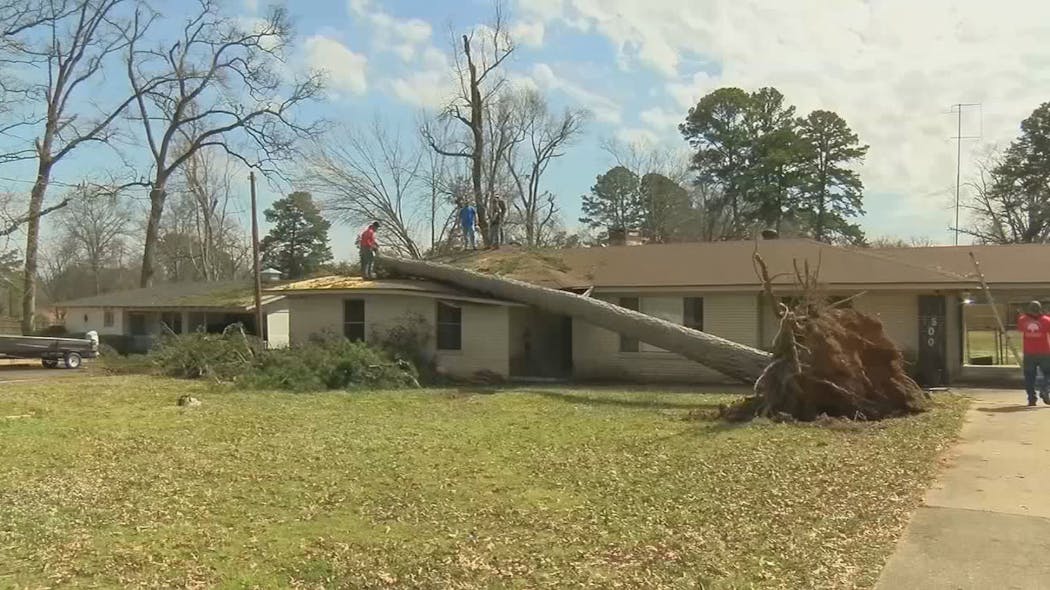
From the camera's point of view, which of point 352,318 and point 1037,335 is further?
point 352,318

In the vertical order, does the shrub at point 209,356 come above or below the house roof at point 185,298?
below

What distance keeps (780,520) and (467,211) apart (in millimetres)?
22875

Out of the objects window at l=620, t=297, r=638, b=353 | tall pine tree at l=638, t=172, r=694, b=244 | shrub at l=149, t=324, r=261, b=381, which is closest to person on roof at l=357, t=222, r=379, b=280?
shrub at l=149, t=324, r=261, b=381

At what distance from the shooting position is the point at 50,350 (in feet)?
85.4

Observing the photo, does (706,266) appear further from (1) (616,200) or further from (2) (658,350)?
(1) (616,200)

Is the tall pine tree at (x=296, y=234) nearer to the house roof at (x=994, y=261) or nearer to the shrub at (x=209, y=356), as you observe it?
the shrub at (x=209, y=356)

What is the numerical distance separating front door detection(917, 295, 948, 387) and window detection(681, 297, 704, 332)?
4.93 metres

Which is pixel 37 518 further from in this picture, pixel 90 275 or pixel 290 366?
pixel 90 275

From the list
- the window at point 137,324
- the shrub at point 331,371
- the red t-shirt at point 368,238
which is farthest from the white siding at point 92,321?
the shrub at point 331,371

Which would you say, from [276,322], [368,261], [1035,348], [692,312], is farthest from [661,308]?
[276,322]

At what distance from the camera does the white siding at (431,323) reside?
21.0 meters

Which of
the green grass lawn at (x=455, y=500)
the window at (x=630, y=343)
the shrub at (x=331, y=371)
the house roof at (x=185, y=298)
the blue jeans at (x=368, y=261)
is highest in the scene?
the blue jeans at (x=368, y=261)

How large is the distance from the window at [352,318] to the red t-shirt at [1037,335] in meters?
15.0

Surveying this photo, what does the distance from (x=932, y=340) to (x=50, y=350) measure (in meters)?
24.5
